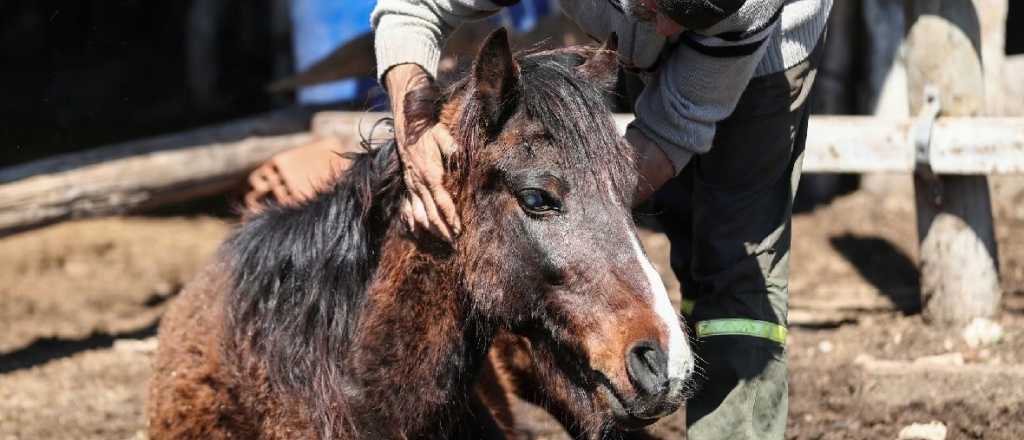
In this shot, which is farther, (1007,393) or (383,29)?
(1007,393)

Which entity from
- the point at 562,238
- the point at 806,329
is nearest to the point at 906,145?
the point at 806,329

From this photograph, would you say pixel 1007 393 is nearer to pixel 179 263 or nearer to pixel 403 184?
pixel 403 184

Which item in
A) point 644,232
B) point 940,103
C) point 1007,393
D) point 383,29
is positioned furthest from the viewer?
point 644,232

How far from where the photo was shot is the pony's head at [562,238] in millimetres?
2773

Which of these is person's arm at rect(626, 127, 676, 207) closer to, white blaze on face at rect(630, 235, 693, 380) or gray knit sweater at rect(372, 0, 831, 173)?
gray knit sweater at rect(372, 0, 831, 173)

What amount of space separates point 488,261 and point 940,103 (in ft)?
10.9

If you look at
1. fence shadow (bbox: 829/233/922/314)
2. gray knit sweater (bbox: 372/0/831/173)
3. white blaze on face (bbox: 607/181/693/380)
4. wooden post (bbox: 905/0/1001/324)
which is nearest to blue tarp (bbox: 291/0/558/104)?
fence shadow (bbox: 829/233/922/314)

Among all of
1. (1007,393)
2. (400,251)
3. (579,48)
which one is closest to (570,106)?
(579,48)

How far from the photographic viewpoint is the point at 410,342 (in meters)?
3.20

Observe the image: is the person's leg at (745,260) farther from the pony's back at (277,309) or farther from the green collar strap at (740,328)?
the pony's back at (277,309)

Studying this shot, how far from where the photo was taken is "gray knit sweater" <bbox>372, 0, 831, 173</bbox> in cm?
311

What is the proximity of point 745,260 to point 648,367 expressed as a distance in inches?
37.1

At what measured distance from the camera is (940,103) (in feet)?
18.1

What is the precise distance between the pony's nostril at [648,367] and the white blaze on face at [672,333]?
18mm
